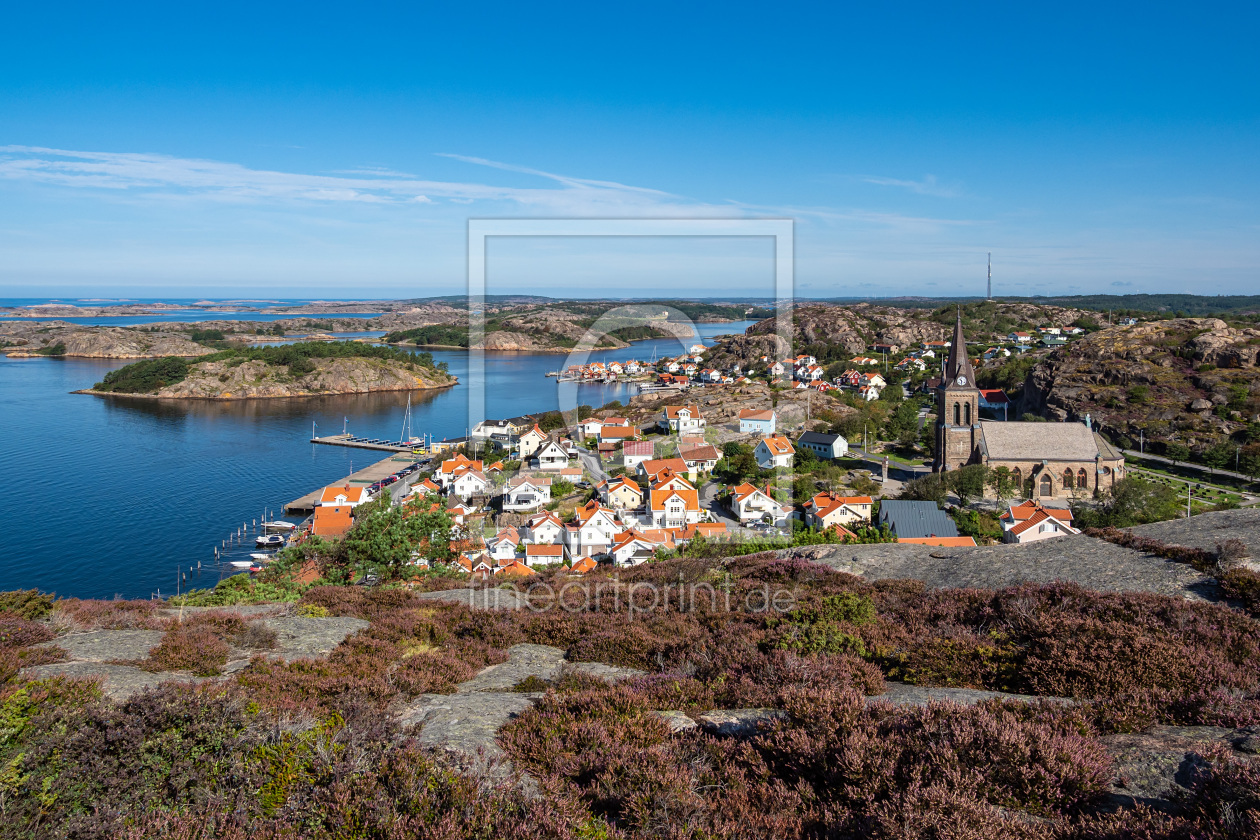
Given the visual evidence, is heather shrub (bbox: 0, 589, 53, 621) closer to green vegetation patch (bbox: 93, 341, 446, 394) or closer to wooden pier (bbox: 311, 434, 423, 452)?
wooden pier (bbox: 311, 434, 423, 452)

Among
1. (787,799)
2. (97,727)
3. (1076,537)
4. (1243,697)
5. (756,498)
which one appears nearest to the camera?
(787,799)

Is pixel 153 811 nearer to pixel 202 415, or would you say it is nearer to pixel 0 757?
pixel 0 757

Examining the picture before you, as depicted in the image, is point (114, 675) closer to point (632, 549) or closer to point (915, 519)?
point (632, 549)

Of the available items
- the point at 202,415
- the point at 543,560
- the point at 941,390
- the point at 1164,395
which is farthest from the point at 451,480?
the point at 1164,395

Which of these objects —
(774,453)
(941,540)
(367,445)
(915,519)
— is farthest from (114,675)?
(367,445)

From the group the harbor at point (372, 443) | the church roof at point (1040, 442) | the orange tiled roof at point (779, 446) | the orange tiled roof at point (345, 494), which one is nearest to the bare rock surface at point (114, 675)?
the orange tiled roof at point (345, 494)

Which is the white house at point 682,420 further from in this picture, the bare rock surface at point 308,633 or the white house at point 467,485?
the bare rock surface at point 308,633

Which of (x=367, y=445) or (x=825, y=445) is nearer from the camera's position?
(x=825, y=445)
